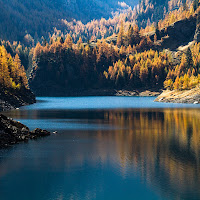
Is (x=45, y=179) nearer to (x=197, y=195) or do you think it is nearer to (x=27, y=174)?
(x=27, y=174)

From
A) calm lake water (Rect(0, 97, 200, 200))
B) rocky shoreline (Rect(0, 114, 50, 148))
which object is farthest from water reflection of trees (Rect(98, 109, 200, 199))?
rocky shoreline (Rect(0, 114, 50, 148))

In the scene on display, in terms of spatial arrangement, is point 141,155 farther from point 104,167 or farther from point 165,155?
point 104,167

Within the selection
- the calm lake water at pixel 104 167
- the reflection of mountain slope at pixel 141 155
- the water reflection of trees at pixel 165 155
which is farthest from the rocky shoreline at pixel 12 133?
the water reflection of trees at pixel 165 155

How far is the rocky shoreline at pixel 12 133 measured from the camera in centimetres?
6252

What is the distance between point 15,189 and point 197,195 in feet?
67.1

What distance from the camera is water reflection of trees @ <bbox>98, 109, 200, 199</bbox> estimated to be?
38.6 m

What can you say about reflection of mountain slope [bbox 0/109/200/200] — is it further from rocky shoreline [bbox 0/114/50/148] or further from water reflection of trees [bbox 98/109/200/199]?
rocky shoreline [bbox 0/114/50/148]

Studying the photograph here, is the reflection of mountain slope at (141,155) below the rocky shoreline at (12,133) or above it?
below

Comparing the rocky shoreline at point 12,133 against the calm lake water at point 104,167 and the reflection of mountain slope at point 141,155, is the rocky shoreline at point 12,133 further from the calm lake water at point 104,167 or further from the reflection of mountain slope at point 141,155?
the reflection of mountain slope at point 141,155

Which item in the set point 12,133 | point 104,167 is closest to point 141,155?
point 104,167

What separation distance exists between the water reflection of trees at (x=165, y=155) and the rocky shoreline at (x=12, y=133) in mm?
16192

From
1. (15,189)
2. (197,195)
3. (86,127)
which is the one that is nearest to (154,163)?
(197,195)

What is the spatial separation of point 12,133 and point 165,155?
31.1 m

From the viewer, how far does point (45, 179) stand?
4100 centimetres
